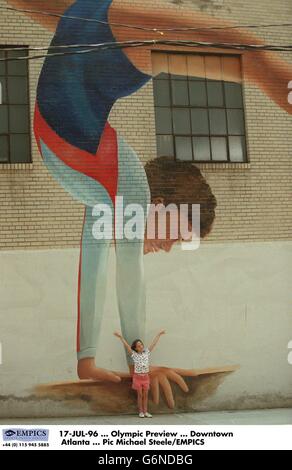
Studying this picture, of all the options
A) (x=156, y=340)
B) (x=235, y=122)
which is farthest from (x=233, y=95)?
(x=156, y=340)

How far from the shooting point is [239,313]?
38.3 feet

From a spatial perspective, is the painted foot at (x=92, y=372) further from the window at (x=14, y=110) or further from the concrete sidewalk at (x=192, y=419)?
the window at (x=14, y=110)

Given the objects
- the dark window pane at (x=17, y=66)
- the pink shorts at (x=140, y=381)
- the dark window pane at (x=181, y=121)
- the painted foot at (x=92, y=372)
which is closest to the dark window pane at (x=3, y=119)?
the dark window pane at (x=17, y=66)

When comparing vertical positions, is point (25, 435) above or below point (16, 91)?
below

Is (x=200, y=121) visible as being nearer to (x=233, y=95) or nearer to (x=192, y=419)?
(x=233, y=95)

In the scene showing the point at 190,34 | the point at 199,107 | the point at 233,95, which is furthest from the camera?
the point at 233,95

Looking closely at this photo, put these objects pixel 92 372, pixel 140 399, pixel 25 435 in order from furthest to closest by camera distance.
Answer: pixel 92 372
pixel 140 399
pixel 25 435

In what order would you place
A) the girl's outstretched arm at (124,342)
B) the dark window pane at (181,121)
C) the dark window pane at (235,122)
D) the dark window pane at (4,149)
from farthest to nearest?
1. the dark window pane at (235,122)
2. the dark window pane at (181,121)
3. the dark window pane at (4,149)
4. the girl's outstretched arm at (124,342)

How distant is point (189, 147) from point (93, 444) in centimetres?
532

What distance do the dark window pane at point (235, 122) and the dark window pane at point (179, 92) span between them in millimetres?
828

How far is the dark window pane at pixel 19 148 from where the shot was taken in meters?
11.5

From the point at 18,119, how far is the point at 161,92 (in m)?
2.54

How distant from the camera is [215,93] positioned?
485 inches

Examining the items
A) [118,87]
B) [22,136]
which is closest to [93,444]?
[22,136]
